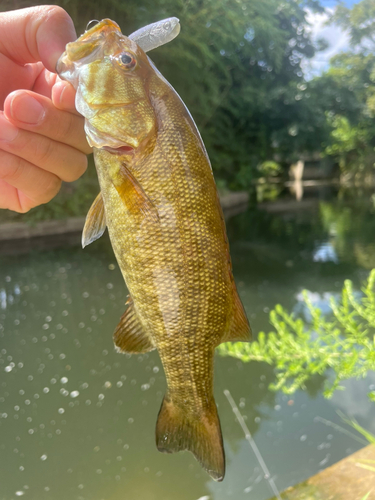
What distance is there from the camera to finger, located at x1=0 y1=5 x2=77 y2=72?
1.28m

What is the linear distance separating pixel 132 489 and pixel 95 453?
0.53m

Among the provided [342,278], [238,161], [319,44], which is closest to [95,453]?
[342,278]

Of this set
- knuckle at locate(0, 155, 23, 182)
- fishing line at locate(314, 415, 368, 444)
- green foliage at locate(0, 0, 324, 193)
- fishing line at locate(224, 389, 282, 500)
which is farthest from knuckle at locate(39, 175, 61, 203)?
green foliage at locate(0, 0, 324, 193)

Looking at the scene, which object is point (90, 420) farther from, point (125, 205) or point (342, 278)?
point (342, 278)

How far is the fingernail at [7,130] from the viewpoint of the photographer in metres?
1.29

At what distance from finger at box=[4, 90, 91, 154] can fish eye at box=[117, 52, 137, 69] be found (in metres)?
0.33

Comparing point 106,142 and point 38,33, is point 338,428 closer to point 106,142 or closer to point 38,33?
point 106,142

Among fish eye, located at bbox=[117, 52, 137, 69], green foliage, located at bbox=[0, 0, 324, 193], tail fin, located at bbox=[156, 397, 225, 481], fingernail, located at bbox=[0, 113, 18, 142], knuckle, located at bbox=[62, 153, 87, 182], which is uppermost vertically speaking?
fish eye, located at bbox=[117, 52, 137, 69]

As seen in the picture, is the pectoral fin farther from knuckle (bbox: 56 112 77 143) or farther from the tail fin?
the tail fin

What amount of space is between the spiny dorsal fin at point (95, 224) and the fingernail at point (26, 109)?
0.36 m

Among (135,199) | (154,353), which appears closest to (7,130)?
(135,199)

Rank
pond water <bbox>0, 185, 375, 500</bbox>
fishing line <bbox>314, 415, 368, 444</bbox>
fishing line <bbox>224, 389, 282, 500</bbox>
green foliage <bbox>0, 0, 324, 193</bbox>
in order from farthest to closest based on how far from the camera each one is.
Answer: green foliage <bbox>0, 0, 324, 193</bbox>
fishing line <bbox>314, 415, 368, 444</bbox>
pond water <bbox>0, 185, 375, 500</bbox>
fishing line <bbox>224, 389, 282, 500</bbox>

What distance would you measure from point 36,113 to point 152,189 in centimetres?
50

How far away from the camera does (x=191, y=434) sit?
1225mm
